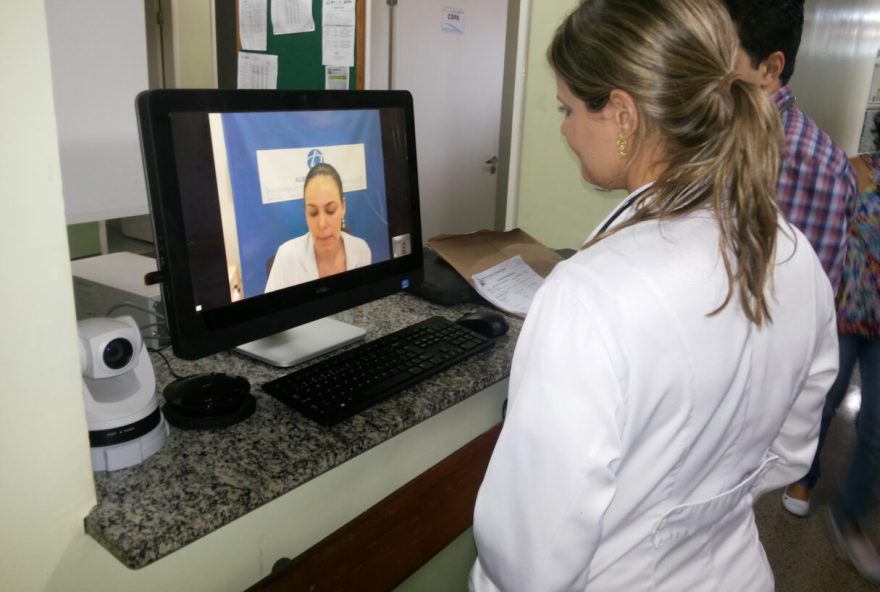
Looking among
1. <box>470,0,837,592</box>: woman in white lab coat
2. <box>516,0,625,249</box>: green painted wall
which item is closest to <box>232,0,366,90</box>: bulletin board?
<box>516,0,625,249</box>: green painted wall

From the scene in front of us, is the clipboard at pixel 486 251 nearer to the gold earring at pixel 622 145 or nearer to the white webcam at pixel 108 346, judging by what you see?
the gold earring at pixel 622 145

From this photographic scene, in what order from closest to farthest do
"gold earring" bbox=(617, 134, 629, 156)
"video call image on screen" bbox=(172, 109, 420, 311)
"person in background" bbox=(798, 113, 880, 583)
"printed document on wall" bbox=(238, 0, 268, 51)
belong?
"gold earring" bbox=(617, 134, 629, 156) < "video call image on screen" bbox=(172, 109, 420, 311) < "person in background" bbox=(798, 113, 880, 583) < "printed document on wall" bbox=(238, 0, 268, 51)

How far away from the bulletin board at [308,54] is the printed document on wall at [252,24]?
0.04 m

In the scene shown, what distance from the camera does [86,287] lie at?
1.29 meters

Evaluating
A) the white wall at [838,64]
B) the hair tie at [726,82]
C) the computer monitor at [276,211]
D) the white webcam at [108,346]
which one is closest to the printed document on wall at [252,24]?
the computer monitor at [276,211]

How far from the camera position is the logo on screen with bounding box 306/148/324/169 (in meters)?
1.08

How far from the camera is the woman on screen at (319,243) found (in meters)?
1.06

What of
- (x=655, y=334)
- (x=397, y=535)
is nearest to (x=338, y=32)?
(x=397, y=535)

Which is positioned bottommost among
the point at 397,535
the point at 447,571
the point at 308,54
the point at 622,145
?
the point at 447,571

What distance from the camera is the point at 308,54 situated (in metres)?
3.17

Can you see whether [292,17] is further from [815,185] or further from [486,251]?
[815,185]

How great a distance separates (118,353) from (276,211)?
→ 33 centimetres

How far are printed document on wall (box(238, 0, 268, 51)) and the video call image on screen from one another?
236 centimetres

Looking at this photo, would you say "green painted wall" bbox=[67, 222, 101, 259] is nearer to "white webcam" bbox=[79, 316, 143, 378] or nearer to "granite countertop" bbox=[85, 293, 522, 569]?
"granite countertop" bbox=[85, 293, 522, 569]
